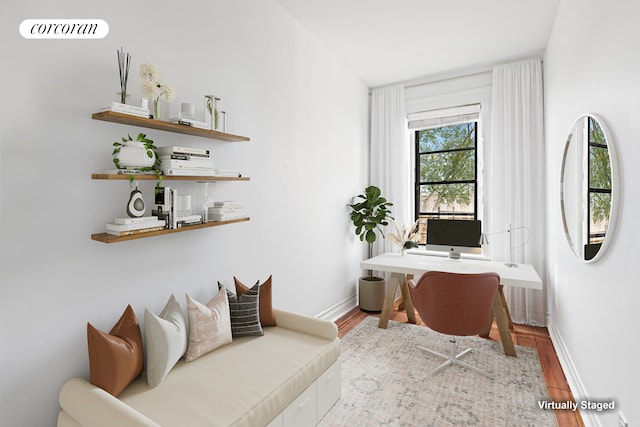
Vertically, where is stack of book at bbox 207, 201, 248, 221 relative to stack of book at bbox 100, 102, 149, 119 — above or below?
below

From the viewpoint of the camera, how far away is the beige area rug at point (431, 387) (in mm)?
2070

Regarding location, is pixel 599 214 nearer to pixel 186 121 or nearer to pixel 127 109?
pixel 186 121

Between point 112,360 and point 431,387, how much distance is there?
205 centimetres

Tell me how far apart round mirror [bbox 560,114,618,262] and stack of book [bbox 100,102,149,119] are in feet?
7.38

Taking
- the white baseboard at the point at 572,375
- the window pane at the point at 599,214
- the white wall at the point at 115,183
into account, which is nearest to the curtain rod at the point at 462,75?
the white wall at the point at 115,183

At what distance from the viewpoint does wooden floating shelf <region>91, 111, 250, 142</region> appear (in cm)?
156

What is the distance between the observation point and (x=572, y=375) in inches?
93.0

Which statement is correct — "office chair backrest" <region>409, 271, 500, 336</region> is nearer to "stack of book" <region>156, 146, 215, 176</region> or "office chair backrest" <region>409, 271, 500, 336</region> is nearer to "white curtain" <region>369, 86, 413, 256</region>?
"stack of book" <region>156, 146, 215, 176</region>

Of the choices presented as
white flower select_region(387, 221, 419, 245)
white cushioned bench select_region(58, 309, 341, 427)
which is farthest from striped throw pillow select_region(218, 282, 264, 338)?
white flower select_region(387, 221, 419, 245)

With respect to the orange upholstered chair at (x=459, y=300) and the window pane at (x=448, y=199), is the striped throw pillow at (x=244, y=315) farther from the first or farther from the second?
the window pane at (x=448, y=199)

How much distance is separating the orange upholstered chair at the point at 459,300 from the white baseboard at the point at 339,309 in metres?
1.29

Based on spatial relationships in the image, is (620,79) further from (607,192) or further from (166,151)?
(166,151)

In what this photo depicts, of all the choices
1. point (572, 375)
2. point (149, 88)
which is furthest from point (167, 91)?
point (572, 375)

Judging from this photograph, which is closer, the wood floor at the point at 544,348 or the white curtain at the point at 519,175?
the wood floor at the point at 544,348
